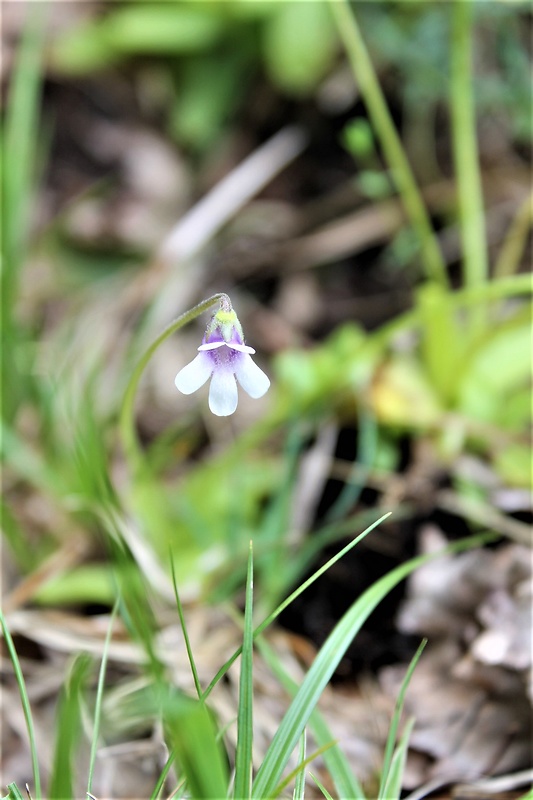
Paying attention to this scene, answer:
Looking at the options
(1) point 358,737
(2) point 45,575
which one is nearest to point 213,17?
(2) point 45,575

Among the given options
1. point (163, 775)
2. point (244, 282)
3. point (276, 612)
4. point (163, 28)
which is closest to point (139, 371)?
point (276, 612)

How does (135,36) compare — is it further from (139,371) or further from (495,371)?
(139,371)

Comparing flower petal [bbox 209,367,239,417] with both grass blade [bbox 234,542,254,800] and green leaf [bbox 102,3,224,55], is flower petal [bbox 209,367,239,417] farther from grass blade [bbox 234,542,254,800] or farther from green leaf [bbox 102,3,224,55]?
green leaf [bbox 102,3,224,55]

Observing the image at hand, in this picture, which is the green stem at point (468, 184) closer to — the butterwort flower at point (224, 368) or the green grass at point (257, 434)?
the green grass at point (257, 434)

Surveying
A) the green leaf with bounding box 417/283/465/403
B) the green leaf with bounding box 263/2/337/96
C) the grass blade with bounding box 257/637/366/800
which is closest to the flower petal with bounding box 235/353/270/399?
the grass blade with bounding box 257/637/366/800

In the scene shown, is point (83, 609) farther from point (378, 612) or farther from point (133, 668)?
point (378, 612)

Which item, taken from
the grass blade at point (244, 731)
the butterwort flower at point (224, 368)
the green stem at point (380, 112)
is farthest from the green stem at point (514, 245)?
the grass blade at point (244, 731)
